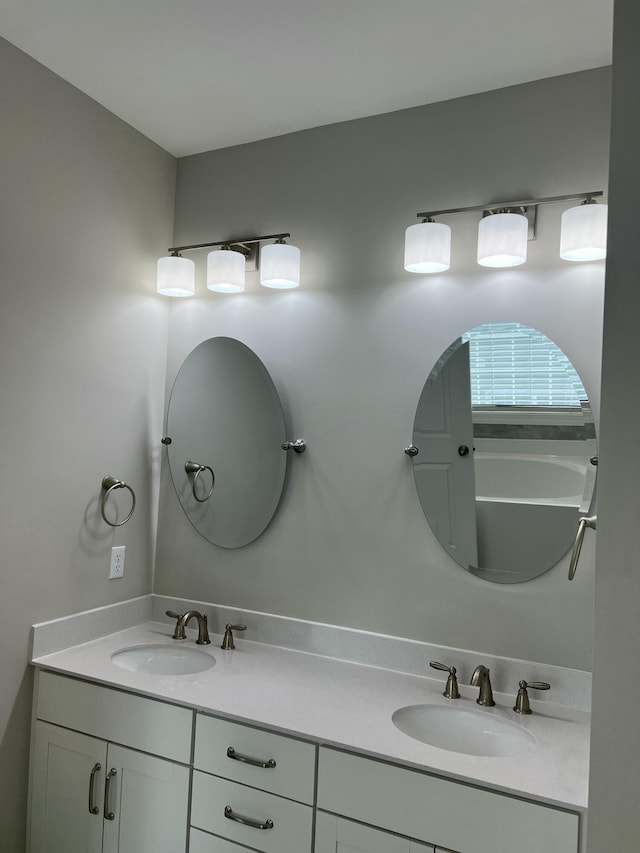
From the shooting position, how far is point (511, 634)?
6.41 ft

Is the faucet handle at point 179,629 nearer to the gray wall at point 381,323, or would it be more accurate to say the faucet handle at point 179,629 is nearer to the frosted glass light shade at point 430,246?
the gray wall at point 381,323

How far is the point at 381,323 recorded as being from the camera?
2.19 m

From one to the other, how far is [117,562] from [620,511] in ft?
6.09

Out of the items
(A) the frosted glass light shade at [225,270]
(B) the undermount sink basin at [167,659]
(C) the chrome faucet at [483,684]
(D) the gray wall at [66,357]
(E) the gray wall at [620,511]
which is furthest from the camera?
(A) the frosted glass light shade at [225,270]

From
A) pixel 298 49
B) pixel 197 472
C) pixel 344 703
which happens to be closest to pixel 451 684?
→ pixel 344 703

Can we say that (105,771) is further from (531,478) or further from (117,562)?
(531,478)

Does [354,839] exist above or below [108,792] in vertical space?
above

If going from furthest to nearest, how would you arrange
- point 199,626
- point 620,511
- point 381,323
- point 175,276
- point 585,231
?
point 175,276
point 199,626
point 381,323
point 585,231
point 620,511

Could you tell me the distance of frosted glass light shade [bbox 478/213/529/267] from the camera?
190 centimetres

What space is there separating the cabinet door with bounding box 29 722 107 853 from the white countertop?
21cm

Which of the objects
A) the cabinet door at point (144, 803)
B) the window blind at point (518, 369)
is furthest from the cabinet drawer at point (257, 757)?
the window blind at point (518, 369)

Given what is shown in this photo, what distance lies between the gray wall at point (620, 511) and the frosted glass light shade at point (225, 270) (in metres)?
1.50

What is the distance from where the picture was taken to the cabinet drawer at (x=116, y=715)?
182 cm

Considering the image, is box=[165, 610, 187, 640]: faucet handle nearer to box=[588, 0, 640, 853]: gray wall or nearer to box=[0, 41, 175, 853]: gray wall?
box=[0, 41, 175, 853]: gray wall
